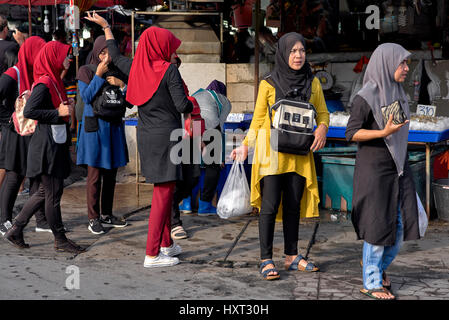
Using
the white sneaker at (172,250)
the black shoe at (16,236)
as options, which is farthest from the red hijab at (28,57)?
the white sneaker at (172,250)

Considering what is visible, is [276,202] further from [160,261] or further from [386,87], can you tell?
[386,87]

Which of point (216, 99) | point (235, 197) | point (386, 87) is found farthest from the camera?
point (216, 99)

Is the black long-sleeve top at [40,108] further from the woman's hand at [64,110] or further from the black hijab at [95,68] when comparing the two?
the black hijab at [95,68]

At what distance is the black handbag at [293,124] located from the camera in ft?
16.4

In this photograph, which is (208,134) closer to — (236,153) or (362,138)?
(236,153)

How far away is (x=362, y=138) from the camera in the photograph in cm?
443

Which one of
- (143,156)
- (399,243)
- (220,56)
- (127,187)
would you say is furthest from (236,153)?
(220,56)

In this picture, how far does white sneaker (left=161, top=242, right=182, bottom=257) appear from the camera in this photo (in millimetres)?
5730

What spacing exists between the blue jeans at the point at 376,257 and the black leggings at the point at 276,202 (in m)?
0.81

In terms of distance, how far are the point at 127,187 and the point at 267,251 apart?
4511 millimetres

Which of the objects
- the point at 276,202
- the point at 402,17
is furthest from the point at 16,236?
the point at 402,17

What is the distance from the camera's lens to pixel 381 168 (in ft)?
14.7

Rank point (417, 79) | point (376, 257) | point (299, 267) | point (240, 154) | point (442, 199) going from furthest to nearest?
point (417, 79) → point (442, 199) → point (299, 267) → point (240, 154) → point (376, 257)

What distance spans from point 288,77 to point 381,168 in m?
1.09
